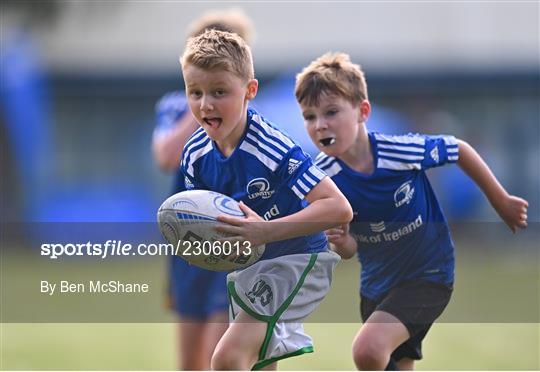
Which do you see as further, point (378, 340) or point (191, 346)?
point (191, 346)

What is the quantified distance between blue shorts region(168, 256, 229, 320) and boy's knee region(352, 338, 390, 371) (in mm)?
1262

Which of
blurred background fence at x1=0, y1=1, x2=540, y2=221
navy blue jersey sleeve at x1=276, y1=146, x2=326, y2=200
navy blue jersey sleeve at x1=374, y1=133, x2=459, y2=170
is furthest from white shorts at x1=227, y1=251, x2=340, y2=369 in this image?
blurred background fence at x1=0, y1=1, x2=540, y2=221

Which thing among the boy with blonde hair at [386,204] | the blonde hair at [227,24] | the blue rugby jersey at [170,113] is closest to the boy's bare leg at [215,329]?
the boy with blonde hair at [386,204]

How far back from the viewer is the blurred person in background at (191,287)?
579 centimetres

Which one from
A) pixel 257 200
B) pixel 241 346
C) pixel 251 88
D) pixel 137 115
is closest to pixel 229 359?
pixel 241 346

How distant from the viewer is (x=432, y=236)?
16.1 feet

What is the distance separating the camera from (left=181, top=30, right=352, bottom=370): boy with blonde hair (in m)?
4.00

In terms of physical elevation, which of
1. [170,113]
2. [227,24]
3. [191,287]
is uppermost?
[227,24]

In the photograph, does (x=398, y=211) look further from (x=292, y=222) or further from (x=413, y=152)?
(x=292, y=222)

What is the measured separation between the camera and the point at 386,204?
4742mm

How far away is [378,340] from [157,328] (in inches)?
189

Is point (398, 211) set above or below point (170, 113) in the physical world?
below

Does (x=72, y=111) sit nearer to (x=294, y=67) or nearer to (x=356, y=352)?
(x=294, y=67)

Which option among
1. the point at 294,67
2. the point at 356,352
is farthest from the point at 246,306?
the point at 294,67
